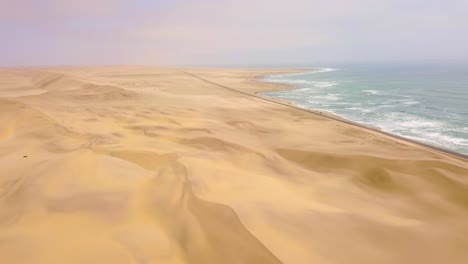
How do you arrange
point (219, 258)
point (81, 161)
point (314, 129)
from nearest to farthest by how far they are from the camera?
point (219, 258), point (81, 161), point (314, 129)

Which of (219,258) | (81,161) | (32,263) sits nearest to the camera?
(32,263)

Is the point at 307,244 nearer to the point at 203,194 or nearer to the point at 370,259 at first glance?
the point at 370,259

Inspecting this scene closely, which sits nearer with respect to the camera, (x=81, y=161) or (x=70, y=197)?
(x=70, y=197)

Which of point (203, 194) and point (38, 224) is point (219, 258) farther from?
point (38, 224)

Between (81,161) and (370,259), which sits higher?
(81,161)

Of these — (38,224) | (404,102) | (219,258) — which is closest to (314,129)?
(219,258)

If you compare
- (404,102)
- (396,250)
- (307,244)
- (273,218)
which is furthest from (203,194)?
(404,102)
